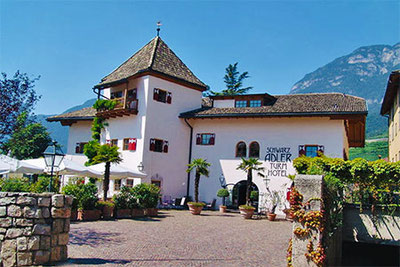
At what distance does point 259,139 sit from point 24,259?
17.0 meters

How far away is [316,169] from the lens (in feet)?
34.8

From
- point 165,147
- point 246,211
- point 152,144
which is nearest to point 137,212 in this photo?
point 246,211

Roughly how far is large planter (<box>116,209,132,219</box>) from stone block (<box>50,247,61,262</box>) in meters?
8.56

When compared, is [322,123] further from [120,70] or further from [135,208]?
[120,70]

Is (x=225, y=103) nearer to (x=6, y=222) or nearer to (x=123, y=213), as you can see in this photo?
(x=123, y=213)

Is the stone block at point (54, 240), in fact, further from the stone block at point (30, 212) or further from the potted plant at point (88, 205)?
the potted plant at point (88, 205)

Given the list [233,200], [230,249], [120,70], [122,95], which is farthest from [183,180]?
[230,249]

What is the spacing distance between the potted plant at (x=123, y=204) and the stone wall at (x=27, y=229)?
8759 mm

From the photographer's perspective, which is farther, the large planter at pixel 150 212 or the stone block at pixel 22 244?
the large planter at pixel 150 212

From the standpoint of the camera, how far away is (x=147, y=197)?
57.7ft

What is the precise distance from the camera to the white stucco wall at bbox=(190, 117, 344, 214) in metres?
20.9

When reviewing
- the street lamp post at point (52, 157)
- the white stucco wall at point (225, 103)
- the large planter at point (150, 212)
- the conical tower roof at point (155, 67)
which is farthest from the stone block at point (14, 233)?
the white stucco wall at point (225, 103)

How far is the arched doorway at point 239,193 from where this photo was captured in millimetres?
23153

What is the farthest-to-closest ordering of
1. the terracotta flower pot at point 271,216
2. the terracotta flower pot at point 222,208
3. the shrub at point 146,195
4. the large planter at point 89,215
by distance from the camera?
the terracotta flower pot at point 222,208, the terracotta flower pot at point 271,216, the shrub at point 146,195, the large planter at point 89,215
